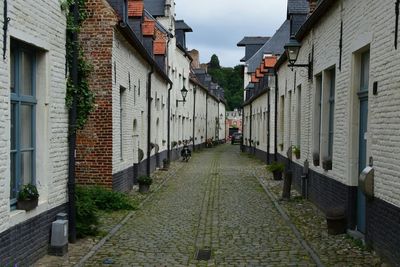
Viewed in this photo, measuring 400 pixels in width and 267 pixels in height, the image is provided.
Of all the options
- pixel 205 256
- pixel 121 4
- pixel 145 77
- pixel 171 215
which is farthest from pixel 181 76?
pixel 205 256

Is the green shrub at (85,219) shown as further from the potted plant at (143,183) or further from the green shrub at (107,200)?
the potted plant at (143,183)

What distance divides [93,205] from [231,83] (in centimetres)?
9435

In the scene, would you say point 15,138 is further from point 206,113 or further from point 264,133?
point 206,113

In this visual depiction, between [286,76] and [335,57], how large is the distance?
8188 millimetres

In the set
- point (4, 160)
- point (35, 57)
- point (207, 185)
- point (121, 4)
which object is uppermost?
point (121, 4)

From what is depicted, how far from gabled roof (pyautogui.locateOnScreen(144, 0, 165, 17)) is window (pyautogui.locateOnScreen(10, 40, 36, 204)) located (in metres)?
24.5

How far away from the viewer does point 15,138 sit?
21.5 feet

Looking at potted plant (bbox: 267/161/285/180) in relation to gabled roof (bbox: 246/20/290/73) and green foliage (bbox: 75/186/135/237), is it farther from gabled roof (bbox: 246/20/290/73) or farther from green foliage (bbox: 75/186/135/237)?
gabled roof (bbox: 246/20/290/73)

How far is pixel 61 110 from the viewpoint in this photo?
7801mm

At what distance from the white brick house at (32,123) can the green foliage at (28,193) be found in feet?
0.29

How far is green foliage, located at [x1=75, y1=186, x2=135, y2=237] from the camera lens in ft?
28.9

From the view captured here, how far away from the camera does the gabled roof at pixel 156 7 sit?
30953mm

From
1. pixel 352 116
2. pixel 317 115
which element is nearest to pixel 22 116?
pixel 352 116

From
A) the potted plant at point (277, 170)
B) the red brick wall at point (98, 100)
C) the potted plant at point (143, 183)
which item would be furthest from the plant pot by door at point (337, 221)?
the potted plant at point (277, 170)
